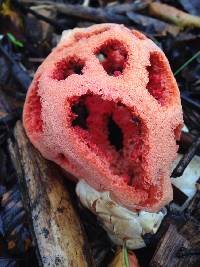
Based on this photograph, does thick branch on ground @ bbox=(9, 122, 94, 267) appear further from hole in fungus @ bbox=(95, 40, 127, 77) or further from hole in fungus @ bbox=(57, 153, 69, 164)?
hole in fungus @ bbox=(95, 40, 127, 77)

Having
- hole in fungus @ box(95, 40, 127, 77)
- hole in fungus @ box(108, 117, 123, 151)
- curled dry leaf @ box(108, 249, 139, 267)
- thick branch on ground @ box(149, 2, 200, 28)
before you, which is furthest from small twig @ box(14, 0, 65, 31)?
curled dry leaf @ box(108, 249, 139, 267)

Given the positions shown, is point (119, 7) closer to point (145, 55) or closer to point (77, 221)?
point (145, 55)

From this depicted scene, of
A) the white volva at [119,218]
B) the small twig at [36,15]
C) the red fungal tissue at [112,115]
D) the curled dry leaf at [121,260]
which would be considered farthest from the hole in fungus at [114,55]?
the small twig at [36,15]

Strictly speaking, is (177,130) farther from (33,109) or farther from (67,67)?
(33,109)

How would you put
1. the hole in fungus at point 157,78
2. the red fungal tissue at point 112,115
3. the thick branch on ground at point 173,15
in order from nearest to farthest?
the red fungal tissue at point 112,115 < the hole in fungus at point 157,78 < the thick branch on ground at point 173,15

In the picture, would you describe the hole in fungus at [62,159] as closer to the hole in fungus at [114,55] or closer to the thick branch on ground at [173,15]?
the hole in fungus at [114,55]

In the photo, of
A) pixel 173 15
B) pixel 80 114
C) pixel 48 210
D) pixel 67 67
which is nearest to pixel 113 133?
pixel 80 114

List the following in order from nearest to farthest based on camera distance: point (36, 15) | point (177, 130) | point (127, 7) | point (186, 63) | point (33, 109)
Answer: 1. point (177, 130)
2. point (33, 109)
3. point (186, 63)
4. point (36, 15)
5. point (127, 7)
